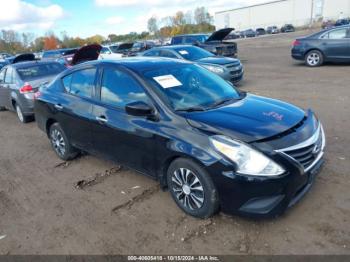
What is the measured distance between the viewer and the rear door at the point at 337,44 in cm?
1200

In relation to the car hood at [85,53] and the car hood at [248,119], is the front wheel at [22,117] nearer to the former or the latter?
the car hood at [85,53]

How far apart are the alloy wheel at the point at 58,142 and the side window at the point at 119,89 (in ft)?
5.09

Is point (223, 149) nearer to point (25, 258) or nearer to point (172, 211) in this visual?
point (172, 211)

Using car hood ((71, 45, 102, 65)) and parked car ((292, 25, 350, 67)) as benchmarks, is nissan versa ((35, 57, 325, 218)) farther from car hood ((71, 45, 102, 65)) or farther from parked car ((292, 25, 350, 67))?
parked car ((292, 25, 350, 67))

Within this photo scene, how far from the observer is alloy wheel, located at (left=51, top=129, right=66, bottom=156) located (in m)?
5.30

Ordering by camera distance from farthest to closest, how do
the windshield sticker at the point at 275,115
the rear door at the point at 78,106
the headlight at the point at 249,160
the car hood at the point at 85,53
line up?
the car hood at the point at 85,53, the rear door at the point at 78,106, the windshield sticker at the point at 275,115, the headlight at the point at 249,160

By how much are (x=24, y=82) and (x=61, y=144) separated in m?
3.43

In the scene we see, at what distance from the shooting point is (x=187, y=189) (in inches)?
133

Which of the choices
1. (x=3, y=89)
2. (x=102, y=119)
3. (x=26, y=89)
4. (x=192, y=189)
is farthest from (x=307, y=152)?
(x=3, y=89)

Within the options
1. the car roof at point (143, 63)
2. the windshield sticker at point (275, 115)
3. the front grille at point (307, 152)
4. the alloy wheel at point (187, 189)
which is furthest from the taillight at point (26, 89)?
the front grille at point (307, 152)

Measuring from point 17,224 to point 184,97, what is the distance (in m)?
2.41

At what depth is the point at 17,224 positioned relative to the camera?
12.0 feet

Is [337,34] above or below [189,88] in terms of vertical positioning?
below

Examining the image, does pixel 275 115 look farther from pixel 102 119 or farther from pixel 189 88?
pixel 102 119
